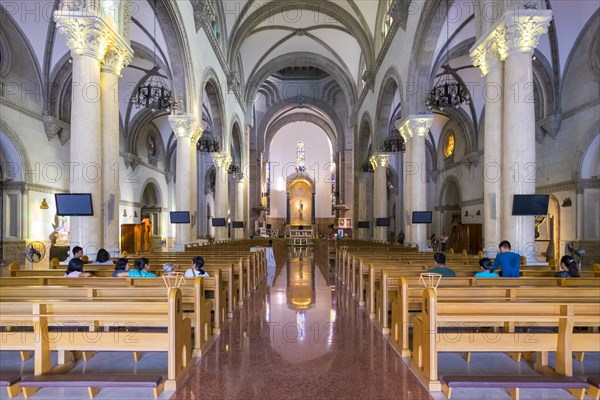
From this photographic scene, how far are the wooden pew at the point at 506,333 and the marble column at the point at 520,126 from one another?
427 centimetres

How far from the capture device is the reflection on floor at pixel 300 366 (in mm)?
4117

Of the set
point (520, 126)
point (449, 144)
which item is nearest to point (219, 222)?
point (520, 126)

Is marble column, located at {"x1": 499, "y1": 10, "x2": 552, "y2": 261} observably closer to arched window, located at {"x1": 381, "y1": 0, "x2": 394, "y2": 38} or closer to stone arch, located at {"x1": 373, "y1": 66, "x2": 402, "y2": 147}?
stone arch, located at {"x1": 373, "y1": 66, "x2": 402, "y2": 147}

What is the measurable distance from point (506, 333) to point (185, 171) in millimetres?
13709

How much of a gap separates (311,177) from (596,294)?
1638 inches

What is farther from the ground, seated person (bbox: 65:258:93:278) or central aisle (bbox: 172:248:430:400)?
seated person (bbox: 65:258:93:278)

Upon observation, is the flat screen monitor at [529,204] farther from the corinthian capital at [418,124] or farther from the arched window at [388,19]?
the arched window at [388,19]

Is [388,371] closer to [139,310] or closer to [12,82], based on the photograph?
[139,310]

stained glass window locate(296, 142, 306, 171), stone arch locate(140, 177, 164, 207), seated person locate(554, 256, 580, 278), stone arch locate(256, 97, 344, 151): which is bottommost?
seated person locate(554, 256, 580, 278)

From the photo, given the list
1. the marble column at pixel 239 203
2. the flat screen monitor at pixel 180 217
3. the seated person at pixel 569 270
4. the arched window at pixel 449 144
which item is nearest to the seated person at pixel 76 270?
the seated person at pixel 569 270

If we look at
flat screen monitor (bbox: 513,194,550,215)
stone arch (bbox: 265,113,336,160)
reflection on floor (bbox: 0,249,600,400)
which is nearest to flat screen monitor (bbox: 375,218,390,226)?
flat screen monitor (bbox: 513,194,550,215)

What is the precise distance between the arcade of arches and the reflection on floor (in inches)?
157

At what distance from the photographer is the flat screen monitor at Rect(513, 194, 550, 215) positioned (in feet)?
25.6

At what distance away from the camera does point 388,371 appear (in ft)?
15.7
